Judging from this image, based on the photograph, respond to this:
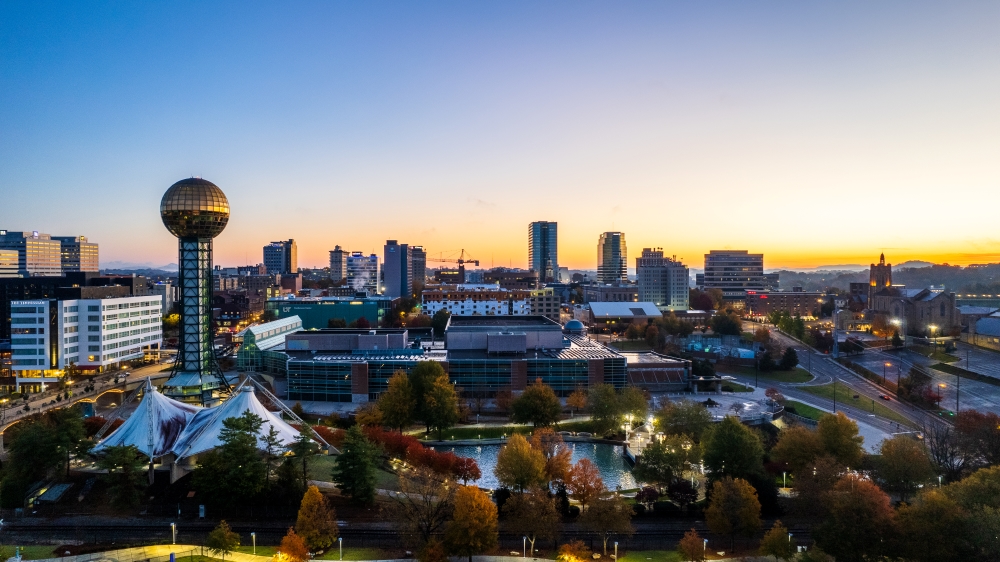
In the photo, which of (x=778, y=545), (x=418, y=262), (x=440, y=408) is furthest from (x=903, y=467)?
(x=418, y=262)

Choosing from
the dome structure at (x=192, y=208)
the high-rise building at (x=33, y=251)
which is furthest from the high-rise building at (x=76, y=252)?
the dome structure at (x=192, y=208)

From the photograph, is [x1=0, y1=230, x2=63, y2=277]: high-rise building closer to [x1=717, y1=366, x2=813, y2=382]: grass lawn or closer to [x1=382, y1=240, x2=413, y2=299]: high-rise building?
[x1=382, y1=240, x2=413, y2=299]: high-rise building

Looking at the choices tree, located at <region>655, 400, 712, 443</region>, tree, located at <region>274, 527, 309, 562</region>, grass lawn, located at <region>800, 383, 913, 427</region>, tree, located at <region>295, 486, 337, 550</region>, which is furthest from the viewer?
grass lawn, located at <region>800, 383, 913, 427</region>

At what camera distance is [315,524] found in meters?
22.5

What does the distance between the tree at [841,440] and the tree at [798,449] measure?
0.45 meters

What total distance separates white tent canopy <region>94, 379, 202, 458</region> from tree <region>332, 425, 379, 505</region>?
1000cm

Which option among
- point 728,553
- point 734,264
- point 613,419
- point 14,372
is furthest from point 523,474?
point 734,264

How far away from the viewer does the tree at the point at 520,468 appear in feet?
87.9

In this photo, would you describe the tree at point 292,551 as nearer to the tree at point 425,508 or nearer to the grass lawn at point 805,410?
the tree at point 425,508

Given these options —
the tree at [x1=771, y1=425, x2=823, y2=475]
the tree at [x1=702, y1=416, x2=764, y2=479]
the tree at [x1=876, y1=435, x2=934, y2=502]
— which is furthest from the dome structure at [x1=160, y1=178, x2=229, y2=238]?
the tree at [x1=876, y1=435, x2=934, y2=502]

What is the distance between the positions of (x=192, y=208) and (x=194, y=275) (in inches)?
202

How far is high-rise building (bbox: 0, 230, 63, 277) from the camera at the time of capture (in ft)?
Answer: 382

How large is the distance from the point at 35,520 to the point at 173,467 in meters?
5.63

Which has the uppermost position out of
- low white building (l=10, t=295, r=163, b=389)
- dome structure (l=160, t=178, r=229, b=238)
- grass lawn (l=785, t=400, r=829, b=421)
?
dome structure (l=160, t=178, r=229, b=238)
